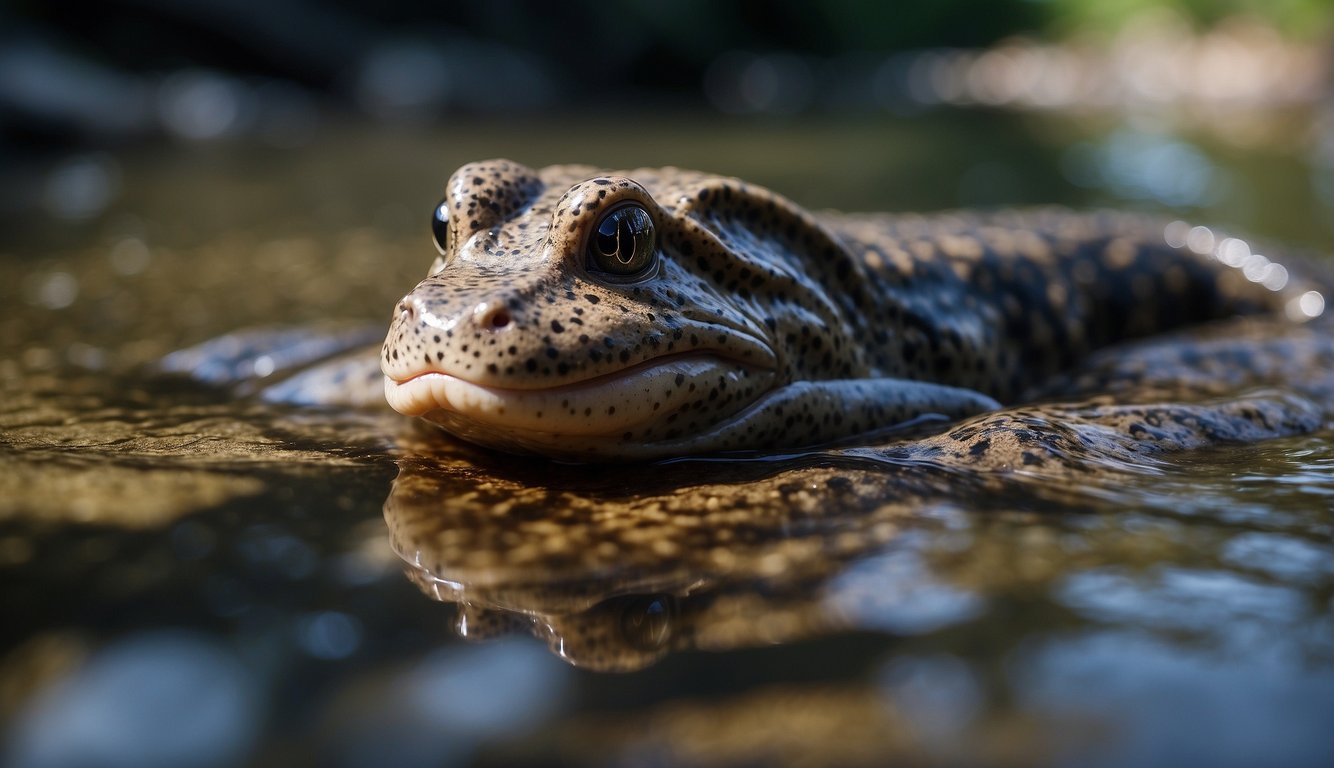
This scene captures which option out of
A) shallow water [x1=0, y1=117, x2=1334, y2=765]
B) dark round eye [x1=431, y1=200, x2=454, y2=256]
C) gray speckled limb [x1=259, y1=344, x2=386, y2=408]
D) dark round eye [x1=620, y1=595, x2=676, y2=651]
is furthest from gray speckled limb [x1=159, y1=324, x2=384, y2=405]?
dark round eye [x1=620, y1=595, x2=676, y2=651]

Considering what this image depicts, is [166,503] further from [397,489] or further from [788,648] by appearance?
[788,648]

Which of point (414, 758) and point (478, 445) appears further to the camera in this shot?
point (478, 445)

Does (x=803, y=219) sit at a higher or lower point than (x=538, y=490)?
higher

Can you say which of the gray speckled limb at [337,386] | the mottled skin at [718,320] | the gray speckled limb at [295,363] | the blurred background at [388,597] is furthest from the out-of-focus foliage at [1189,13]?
the gray speckled limb at [337,386]

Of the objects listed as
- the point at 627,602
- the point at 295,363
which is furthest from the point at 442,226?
the point at 627,602

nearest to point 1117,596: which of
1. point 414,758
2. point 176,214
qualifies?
point 414,758

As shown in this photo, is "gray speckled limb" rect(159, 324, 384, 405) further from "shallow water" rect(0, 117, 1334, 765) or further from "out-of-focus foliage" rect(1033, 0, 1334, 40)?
"out-of-focus foliage" rect(1033, 0, 1334, 40)
